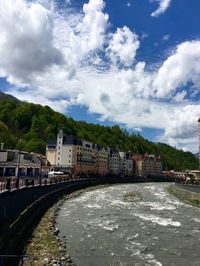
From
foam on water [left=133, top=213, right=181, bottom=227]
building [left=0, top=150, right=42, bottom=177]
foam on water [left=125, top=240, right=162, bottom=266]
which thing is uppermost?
building [left=0, top=150, right=42, bottom=177]

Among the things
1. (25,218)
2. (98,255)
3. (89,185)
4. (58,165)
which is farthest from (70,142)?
(98,255)

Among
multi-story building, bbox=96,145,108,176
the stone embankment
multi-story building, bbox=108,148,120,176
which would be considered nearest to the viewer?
the stone embankment

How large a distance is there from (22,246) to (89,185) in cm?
7953

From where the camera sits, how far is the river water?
87.7ft

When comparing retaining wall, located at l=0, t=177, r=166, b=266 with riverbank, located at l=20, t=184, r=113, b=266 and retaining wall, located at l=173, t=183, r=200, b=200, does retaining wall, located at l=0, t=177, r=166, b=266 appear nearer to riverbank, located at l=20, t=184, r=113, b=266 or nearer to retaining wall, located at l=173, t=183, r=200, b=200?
riverbank, located at l=20, t=184, r=113, b=266

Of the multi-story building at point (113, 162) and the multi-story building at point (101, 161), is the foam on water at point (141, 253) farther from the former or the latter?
the multi-story building at point (113, 162)

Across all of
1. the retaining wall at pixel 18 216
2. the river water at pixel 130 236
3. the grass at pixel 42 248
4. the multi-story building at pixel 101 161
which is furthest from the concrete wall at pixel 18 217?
the multi-story building at pixel 101 161

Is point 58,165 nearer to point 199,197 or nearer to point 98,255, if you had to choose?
point 199,197

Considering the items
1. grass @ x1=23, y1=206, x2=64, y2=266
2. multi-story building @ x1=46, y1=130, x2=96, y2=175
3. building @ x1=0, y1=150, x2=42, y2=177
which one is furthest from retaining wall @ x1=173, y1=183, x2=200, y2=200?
multi-story building @ x1=46, y1=130, x2=96, y2=175

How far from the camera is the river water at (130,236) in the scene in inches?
1052

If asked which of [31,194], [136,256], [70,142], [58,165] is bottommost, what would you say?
[136,256]

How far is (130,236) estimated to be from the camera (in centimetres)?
3428

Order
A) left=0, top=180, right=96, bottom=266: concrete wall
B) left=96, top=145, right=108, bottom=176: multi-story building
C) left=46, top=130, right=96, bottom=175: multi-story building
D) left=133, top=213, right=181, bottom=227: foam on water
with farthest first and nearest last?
left=96, top=145, right=108, bottom=176: multi-story building, left=46, top=130, right=96, bottom=175: multi-story building, left=133, top=213, right=181, bottom=227: foam on water, left=0, top=180, right=96, bottom=266: concrete wall

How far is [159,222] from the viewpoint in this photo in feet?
141
